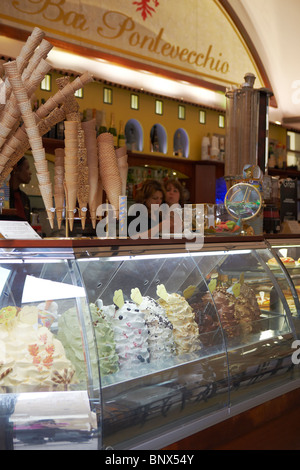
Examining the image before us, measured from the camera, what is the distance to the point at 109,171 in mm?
1934

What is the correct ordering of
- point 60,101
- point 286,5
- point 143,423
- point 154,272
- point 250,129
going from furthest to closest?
1. point 286,5
2. point 250,129
3. point 154,272
4. point 60,101
5. point 143,423

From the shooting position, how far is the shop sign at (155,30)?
202 inches

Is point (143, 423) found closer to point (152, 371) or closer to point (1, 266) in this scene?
point (152, 371)

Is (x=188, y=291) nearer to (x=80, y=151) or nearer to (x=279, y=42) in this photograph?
(x=80, y=151)

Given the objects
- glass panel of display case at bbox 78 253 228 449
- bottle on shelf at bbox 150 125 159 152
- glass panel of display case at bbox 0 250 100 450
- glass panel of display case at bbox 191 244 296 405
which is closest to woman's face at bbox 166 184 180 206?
bottle on shelf at bbox 150 125 159 152

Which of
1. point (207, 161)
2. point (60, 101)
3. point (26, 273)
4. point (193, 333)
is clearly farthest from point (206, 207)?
point (207, 161)

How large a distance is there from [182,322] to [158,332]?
14 centimetres

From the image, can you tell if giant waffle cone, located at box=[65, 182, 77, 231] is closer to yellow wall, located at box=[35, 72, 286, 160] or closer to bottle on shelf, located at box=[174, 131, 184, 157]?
yellow wall, located at box=[35, 72, 286, 160]

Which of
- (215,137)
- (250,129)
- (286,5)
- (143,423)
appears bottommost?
(143,423)

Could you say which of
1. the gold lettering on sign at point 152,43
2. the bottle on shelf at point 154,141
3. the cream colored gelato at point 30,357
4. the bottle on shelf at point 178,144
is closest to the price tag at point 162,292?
the cream colored gelato at point 30,357

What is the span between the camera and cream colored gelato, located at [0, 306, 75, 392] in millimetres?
1466

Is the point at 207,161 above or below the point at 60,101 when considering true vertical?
above

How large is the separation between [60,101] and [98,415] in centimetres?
109

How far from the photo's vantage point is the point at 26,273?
1.58 metres
